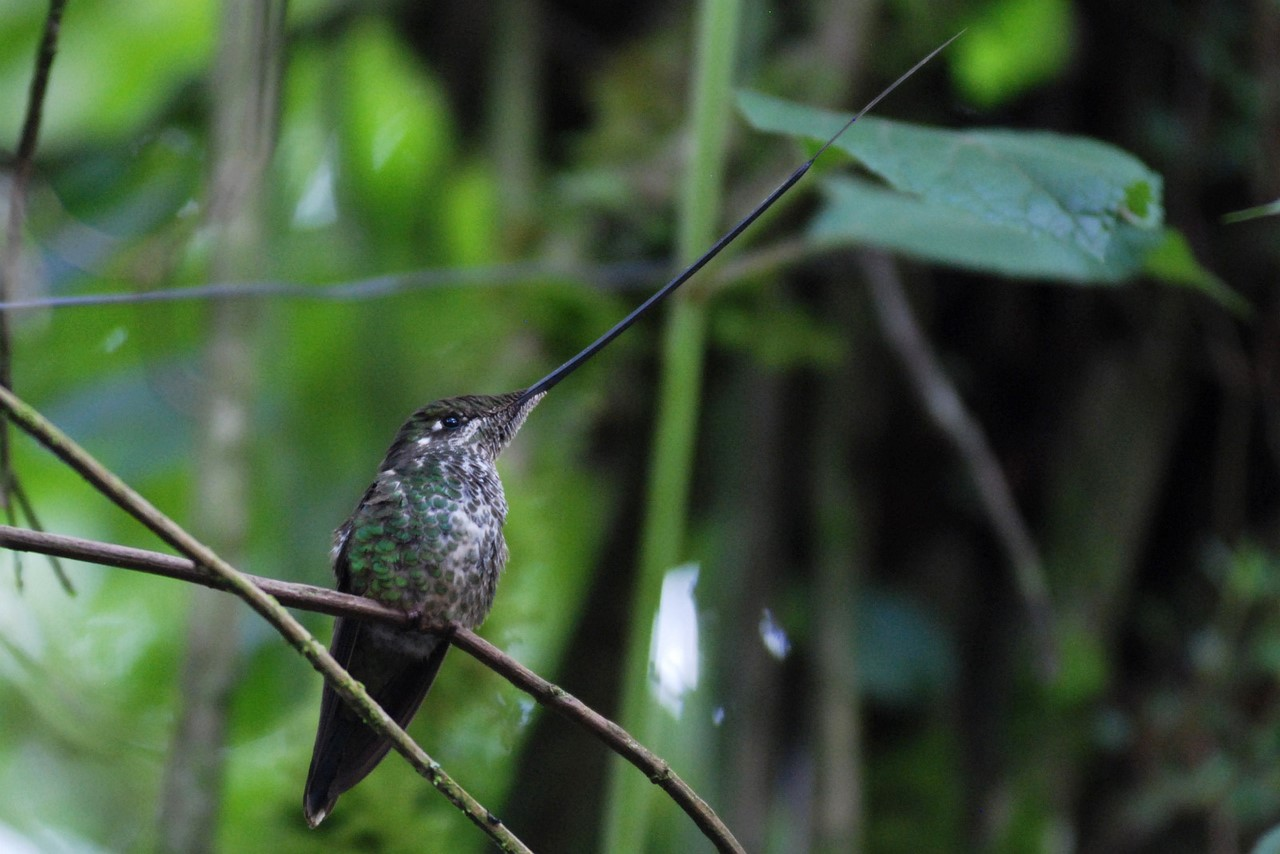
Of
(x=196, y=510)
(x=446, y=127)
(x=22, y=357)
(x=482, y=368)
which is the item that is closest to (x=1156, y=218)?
(x=196, y=510)

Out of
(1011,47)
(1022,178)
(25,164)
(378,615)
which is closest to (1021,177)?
(1022,178)

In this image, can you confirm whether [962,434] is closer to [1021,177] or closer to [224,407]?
[1021,177]

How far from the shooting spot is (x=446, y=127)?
3.48 m

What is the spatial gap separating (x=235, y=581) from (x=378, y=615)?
0.43 ft

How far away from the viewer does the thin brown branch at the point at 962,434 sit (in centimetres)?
234

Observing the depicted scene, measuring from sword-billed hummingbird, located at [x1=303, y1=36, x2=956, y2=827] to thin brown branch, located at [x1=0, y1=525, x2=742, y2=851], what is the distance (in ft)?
0.63

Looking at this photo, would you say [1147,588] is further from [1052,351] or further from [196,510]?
[196,510]

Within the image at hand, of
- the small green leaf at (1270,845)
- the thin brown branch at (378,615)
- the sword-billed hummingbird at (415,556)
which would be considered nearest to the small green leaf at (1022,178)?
the sword-billed hummingbird at (415,556)

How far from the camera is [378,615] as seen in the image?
0.83 meters

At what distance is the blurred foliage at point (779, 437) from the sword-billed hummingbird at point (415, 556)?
849 mm

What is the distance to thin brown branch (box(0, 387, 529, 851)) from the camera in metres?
0.66

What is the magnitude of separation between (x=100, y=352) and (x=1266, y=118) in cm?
278

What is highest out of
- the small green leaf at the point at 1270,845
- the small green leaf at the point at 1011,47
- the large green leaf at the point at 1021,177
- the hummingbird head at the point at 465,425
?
the large green leaf at the point at 1021,177

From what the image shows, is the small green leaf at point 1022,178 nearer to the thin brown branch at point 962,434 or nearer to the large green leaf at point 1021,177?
the large green leaf at point 1021,177
